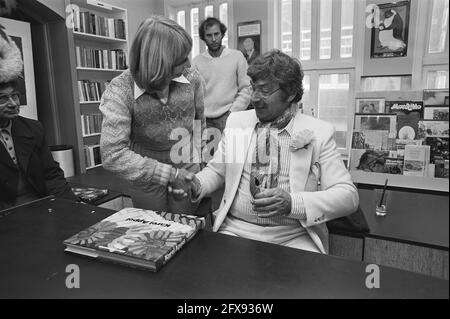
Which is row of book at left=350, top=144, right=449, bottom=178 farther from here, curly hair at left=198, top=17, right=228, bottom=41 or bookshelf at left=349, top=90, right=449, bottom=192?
curly hair at left=198, top=17, right=228, bottom=41

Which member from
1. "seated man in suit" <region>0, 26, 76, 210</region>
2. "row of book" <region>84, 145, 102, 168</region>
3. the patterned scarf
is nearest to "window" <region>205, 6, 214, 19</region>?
"seated man in suit" <region>0, 26, 76, 210</region>

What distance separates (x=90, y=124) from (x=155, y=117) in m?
2.99

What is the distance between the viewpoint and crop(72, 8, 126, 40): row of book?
354cm

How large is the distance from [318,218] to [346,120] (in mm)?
439

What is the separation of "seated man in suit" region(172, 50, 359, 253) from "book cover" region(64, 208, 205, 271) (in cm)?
19

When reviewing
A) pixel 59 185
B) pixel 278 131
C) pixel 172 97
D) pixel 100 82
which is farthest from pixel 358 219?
pixel 100 82

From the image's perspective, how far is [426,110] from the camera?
413 millimetres

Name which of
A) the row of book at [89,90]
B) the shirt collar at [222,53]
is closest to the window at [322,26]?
the shirt collar at [222,53]

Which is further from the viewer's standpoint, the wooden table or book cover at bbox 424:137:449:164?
the wooden table

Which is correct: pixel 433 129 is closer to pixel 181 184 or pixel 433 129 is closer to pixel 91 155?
pixel 181 184

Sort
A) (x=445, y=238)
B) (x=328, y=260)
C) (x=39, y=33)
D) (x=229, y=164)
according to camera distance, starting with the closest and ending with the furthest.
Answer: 1. (x=445, y=238)
2. (x=328, y=260)
3. (x=229, y=164)
4. (x=39, y=33)

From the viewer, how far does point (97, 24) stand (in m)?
3.76

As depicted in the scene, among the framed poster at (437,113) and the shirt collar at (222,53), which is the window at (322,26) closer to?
the framed poster at (437,113)
